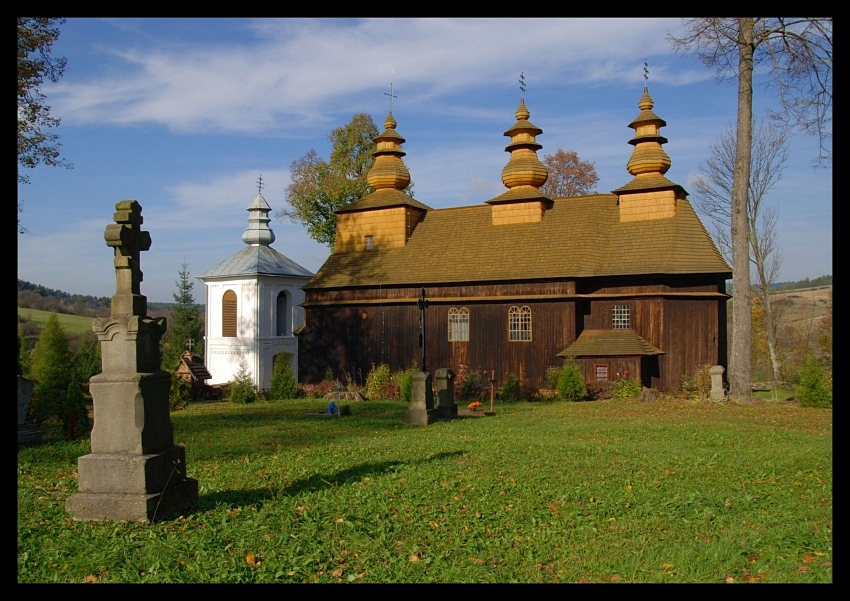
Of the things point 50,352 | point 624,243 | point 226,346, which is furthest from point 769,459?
point 226,346

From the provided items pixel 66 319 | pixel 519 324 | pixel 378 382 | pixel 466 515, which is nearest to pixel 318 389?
pixel 378 382

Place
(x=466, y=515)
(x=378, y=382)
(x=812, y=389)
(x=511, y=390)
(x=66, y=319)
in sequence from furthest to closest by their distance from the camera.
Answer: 1. (x=66, y=319)
2. (x=378, y=382)
3. (x=511, y=390)
4. (x=812, y=389)
5. (x=466, y=515)

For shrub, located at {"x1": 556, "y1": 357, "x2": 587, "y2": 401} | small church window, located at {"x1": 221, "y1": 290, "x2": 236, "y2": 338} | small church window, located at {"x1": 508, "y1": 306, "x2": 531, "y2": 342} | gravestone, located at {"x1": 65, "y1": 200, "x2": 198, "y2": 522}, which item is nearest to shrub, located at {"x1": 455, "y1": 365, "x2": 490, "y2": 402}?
small church window, located at {"x1": 508, "y1": 306, "x2": 531, "y2": 342}

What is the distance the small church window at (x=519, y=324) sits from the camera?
88.8 feet

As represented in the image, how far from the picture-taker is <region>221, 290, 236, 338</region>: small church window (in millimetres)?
41000

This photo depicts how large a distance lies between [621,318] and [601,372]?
239 cm

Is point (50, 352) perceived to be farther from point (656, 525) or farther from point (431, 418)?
point (656, 525)

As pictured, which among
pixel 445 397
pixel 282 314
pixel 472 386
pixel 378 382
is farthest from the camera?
pixel 282 314

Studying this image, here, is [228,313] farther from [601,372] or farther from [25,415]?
[25,415]

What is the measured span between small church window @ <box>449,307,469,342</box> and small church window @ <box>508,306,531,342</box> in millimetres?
1897

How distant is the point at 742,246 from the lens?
20.5 metres

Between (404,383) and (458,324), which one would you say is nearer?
(404,383)

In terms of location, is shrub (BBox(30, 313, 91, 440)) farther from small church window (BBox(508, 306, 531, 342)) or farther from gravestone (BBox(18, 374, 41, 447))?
small church window (BBox(508, 306, 531, 342))

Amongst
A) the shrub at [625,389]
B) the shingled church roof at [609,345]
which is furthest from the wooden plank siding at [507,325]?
the shrub at [625,389]
